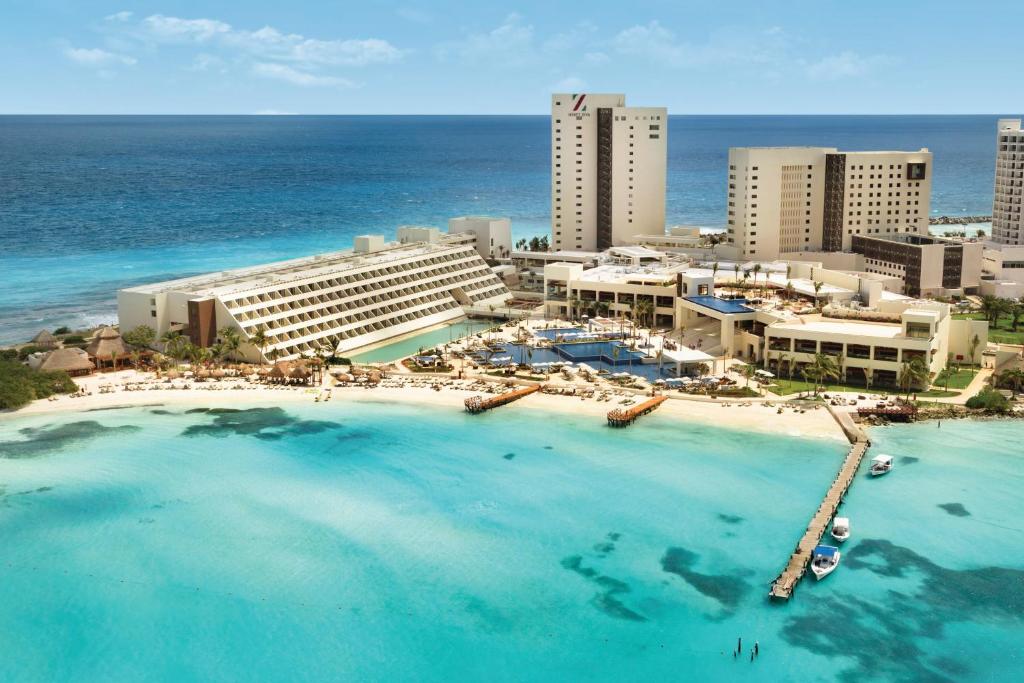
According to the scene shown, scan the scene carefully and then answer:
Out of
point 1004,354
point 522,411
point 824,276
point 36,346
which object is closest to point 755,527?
point 522,411

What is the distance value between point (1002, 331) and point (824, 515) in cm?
4943

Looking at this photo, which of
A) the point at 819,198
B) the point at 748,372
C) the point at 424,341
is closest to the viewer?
the point at 748,372

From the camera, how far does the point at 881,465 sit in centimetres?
5916

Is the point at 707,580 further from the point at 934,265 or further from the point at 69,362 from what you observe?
the point at 934,265

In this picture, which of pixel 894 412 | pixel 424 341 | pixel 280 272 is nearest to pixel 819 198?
pixel 424 341

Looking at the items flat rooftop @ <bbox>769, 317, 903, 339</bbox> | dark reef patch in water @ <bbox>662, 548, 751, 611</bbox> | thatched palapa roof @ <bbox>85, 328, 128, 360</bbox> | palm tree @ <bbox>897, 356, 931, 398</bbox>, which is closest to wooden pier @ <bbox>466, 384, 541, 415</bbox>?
flat rooftop @ <bbox>769, 317, 903, 339</bbox>

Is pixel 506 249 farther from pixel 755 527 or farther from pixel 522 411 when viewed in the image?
pixel 755 527

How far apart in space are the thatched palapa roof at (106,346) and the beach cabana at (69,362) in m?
1.11

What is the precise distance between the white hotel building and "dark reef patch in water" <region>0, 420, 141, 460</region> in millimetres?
16832

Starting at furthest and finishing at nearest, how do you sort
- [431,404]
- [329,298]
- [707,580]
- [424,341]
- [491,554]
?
[424,341] → [329,298] → [431,404] → [491,554] → [707,580]

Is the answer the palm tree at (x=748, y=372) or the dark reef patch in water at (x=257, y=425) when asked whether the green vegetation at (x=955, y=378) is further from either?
the dark reef patch in water at (x=257, y=425)

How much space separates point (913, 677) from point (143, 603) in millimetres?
33240

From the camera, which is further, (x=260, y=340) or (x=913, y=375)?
(x=260, y=340)

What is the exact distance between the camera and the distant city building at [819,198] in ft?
369
